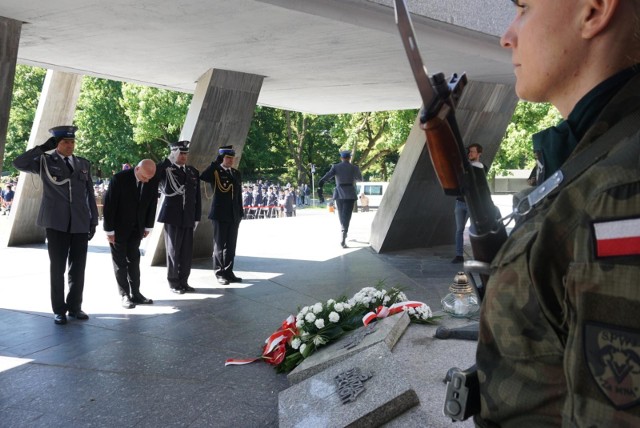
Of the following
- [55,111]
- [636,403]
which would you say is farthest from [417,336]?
[55,111]

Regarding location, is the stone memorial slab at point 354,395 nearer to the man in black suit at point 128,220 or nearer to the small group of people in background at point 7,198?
the man in black suit at point 128,220

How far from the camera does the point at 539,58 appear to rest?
1162mm

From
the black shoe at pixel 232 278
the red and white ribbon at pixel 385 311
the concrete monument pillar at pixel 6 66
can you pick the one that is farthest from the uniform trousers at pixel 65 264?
the red and white ribbon at pixel 385 311

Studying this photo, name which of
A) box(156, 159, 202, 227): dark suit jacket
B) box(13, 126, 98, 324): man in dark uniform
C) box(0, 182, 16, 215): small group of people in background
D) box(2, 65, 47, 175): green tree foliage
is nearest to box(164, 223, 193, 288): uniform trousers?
box(156, 159, 202, 227): dark suit jacket

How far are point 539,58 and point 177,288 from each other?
24.4 ft

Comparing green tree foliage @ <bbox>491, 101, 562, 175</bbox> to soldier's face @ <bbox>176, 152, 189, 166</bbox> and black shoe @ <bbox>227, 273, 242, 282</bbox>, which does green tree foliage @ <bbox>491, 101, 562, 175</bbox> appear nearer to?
black shoe @ <bbox>227, 273, 242, 282</bbox>

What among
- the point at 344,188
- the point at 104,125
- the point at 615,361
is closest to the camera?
the point at 615,361

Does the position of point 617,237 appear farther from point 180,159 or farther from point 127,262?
point 180,159

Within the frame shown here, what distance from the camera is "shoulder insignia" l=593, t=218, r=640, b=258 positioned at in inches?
32.7

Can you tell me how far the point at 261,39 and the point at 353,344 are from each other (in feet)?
14.4

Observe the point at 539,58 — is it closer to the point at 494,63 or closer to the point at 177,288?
the point at 177,288

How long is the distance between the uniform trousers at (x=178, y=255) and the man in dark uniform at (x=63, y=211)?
158 centimetres

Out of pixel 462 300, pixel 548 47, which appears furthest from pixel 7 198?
pixel 548 47

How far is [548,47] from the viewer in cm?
114
